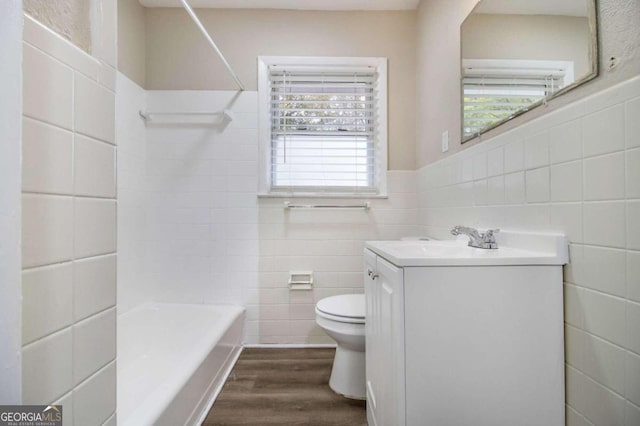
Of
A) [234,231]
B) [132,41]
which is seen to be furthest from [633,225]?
[132,41]

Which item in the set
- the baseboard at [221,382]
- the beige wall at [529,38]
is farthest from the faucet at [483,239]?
the baseboard at [221,382]

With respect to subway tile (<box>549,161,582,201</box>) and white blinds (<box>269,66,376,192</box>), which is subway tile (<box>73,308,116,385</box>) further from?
white blinds (<box>269,66,376,192</box>)

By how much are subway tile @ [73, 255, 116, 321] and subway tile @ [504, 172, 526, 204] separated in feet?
4.02

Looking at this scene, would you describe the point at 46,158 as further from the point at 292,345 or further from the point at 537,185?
the point at 292,345

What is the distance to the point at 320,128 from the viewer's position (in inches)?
85.1

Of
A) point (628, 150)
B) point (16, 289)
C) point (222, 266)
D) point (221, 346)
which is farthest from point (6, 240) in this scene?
point (222, 266)

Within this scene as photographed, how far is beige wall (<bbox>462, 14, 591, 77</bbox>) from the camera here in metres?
0.81

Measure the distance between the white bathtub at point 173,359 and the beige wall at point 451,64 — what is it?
1.66 m

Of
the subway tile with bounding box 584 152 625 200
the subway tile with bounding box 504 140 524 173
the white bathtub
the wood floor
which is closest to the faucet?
the subway tile with bounding box 504 140 524 173

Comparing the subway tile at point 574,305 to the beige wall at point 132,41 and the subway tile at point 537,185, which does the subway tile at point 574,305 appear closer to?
the subway tile at point 537,185

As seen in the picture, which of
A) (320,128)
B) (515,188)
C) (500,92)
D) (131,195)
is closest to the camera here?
(515,188)

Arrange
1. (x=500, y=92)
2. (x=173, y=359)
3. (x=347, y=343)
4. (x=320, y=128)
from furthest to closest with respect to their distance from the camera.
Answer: (x=320, y=128)
(x=173, y=359)
(x=347, y=343)
(x=500, y=92)

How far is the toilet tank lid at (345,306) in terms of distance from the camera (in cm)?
146

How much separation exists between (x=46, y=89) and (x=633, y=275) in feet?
3.93
